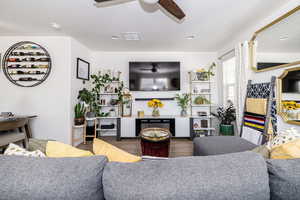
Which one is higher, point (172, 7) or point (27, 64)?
point (172, 7)

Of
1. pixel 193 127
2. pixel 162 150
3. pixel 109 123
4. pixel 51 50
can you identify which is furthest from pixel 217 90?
pixel 51 50

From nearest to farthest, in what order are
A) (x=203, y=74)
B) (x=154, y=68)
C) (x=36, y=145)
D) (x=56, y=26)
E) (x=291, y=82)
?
(x=36, y=145) → (x=291, y=82) → (x=56, y=26) → (x=203, y=74) → (x=154, y=68)

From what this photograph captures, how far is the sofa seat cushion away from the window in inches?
68.1

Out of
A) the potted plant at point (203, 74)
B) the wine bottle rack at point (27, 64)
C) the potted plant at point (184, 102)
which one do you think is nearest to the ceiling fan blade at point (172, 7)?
the potted plant at point (203, 74)

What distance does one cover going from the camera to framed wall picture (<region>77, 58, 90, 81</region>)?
3110 millimetres

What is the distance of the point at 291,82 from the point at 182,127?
2177 millimetres

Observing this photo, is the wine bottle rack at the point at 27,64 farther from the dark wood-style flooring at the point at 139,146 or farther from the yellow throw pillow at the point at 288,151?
the yellow throw pillow at the point at 288,151

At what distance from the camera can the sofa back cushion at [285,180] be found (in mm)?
638

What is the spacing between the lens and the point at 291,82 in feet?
5.49

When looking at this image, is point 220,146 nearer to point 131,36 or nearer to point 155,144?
point 155,144

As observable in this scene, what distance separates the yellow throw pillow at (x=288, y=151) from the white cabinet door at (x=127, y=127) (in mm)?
2832

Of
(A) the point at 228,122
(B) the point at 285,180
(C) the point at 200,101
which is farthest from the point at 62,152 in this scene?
(C) the point at 200,101

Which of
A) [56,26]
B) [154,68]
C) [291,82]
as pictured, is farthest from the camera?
[154,68]

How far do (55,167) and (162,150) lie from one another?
5.34 feet
